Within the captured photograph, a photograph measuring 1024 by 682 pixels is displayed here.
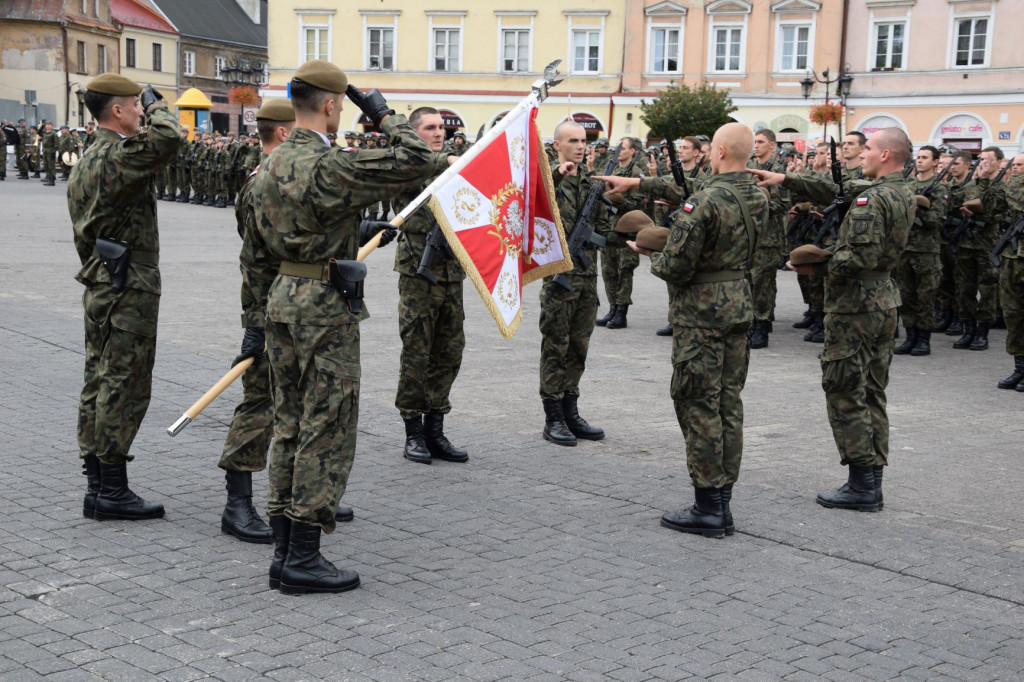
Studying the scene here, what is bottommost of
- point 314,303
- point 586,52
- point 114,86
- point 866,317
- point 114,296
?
point 866,317

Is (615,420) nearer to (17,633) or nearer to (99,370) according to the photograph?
(99,370)

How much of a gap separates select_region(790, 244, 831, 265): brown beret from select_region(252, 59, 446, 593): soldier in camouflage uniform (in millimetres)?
3325

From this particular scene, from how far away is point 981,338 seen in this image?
13.8m

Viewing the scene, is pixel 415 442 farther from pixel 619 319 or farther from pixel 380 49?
pixel 380 49

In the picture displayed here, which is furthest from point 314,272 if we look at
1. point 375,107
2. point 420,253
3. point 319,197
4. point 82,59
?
point 82,59

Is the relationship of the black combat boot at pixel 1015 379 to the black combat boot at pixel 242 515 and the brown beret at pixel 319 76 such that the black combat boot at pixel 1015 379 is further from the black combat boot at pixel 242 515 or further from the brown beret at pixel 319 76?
the brown beret at pixel 319 76

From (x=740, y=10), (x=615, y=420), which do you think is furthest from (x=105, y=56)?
(x=615, y=420)

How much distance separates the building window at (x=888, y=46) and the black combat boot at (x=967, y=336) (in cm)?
3386

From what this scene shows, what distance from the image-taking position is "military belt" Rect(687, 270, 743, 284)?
6.64 m

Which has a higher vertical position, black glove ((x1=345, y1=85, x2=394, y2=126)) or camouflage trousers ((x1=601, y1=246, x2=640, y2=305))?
black glove ((x1=345, y1=85, x2=394, y2=126))

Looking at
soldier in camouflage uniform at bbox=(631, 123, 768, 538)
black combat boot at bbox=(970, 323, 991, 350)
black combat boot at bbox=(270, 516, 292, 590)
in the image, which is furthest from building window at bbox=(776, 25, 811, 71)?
black combat boot at bbox=(270, 516, 292, 590)

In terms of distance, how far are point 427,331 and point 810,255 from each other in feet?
8.06

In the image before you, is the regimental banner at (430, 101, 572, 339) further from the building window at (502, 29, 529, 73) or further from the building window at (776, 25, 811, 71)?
the building window at (502, 29, 529, 73)

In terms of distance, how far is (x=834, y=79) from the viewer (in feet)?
150
